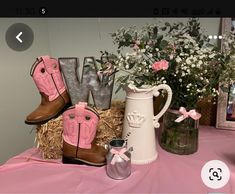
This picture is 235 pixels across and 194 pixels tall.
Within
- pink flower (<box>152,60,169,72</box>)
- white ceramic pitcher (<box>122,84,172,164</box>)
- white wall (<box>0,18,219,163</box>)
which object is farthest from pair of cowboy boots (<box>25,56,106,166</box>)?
white wall (<box>0,18,219,163</box>)

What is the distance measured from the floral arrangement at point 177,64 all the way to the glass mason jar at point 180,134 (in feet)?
0.15

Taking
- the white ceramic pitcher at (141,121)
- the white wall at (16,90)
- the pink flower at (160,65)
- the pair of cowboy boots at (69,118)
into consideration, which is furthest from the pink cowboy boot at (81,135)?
the white wall at (16,90)

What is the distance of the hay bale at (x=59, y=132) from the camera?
0.99 m

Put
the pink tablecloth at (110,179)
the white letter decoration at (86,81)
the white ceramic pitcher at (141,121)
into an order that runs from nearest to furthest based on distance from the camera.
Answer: the pink tablecloth at (110,179)
the white ceramic pitcher at (141,121)
the white letter decoration at (86,81)

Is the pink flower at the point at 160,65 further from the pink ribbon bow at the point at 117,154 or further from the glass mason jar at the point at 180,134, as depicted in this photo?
the pink ribbon bow at the point at 117,154

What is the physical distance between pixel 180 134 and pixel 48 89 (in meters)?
0.50

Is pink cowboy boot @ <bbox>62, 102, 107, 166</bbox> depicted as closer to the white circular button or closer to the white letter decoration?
the white letter decoration

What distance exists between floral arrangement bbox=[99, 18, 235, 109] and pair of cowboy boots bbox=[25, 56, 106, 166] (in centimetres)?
17

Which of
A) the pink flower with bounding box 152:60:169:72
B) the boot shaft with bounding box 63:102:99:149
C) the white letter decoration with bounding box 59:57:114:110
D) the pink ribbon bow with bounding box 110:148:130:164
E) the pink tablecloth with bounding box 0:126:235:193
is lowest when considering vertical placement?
the pink tablecloth with bounding box 0:126:235:193

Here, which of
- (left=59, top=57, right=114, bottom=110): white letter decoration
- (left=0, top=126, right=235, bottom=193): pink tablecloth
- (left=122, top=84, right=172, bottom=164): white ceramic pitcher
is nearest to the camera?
(left=0, top=126, right=235, bottom=193): pink tablecloth

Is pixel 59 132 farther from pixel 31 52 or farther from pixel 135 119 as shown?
pixel 31 52

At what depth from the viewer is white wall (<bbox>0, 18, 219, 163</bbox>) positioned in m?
1.40

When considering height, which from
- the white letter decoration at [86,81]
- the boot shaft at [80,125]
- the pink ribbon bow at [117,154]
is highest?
the white letter decoration at [86,81]
